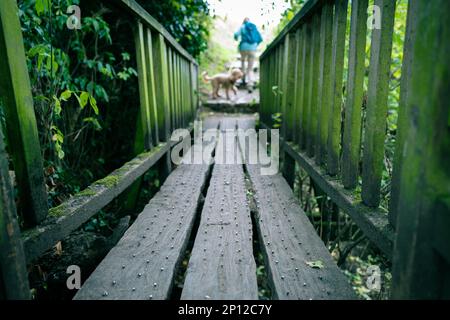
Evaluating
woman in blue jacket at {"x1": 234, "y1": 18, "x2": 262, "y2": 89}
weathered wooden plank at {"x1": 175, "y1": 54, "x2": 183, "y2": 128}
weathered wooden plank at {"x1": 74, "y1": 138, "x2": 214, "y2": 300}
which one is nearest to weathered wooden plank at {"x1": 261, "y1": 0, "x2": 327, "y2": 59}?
weathered wooden plank at {"x1": 175, "y1": 54, "x2": 183, "y2": 128}

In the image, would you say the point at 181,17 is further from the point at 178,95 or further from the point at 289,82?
the point at 289,82

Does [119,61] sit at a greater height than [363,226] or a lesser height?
greater

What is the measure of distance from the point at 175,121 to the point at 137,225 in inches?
79.8

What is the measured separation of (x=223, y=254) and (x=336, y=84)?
3.46 ft

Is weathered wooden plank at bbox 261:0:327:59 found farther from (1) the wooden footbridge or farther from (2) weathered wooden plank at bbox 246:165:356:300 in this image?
(2) weathered wooden plank at bbox 246:165:356:300

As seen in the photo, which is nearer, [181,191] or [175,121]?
[181,191]

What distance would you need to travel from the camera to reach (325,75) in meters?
1.90

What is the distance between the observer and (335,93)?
5.62 feet

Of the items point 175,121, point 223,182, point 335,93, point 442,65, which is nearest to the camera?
point 442,65

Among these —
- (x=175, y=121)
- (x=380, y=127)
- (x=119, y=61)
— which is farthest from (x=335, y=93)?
(x=119, y=61)

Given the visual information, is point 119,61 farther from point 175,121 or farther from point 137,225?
point 137,225

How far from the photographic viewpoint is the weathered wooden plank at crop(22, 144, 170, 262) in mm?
1052

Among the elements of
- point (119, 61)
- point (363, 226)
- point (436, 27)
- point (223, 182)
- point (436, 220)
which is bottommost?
point (223, 182)

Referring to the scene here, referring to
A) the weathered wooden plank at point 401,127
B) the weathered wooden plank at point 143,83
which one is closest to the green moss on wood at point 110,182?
A: the weathered wooden plank at point 143,83
